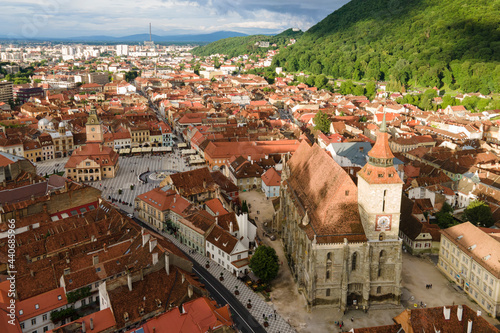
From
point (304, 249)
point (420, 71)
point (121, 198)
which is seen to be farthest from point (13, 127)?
point (420, 71)

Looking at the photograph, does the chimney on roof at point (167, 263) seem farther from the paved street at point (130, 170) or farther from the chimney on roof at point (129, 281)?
the paved street at point (130, 170)

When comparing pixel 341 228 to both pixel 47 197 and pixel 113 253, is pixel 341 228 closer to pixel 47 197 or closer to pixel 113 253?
pixel 113 253

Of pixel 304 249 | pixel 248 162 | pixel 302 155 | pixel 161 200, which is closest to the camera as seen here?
pixel 304 249

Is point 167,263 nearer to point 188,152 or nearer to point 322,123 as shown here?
point 188,152

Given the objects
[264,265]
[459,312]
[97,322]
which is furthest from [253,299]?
[459,312]

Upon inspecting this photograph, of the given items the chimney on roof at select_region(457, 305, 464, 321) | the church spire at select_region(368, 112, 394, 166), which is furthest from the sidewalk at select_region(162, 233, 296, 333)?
the church spire at select_region(368, 112, 394, 166)

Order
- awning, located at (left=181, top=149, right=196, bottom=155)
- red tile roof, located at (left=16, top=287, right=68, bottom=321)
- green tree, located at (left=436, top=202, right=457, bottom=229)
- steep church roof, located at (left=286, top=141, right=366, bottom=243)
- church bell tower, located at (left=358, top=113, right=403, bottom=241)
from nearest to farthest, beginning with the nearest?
red tile roof, located at (left=16, top=287, right=68, bottom=321) → church bell tower, located at (left=358, top=113, right=403, bottom=241) → steep church roof, located at (left=286, top=141, right=366, bottom=243) → green tree, located at (left=436, top=202, right=457, bottom=229) → awning, located at (left=181, top=149, right=196, bottom=155)

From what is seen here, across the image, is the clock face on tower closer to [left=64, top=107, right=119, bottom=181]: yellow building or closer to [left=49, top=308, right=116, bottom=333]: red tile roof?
[left=49, top=308, right=116, bottom=333]: red tile roof
